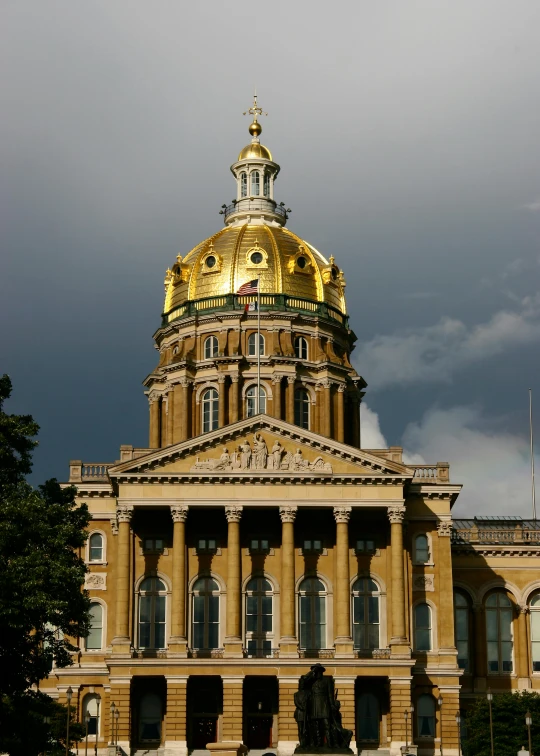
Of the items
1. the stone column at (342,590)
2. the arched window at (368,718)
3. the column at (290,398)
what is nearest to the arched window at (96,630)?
the stone column at (342,590)

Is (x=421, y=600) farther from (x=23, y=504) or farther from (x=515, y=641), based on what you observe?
(x=23, y=504)

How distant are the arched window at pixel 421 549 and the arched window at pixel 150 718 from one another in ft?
52.8

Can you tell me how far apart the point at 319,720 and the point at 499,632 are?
40.7m

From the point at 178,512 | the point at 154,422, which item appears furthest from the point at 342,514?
the point at 154,422

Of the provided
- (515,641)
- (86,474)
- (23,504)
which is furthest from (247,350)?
(23,504)

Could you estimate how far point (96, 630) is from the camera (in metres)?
87.8

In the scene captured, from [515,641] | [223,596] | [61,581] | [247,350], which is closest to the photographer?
[61,581]

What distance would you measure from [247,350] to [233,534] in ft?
71.0

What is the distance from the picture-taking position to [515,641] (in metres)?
95.8

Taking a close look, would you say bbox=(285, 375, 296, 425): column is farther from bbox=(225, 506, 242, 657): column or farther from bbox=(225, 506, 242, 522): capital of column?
bbox=(225, 506, 242, 657): column

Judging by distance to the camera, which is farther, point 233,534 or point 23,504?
point 233,534

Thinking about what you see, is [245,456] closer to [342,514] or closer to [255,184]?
[342,514]

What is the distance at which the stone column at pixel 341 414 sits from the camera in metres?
102

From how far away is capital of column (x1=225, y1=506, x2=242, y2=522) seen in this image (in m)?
84.0
